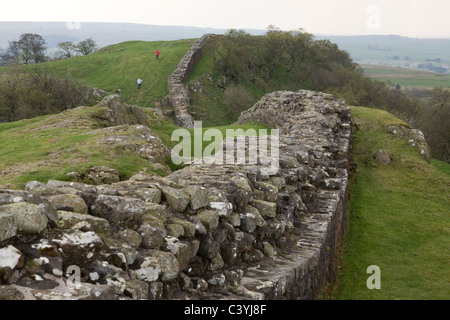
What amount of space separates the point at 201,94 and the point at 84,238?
48249 millimetres

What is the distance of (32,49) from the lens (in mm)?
78500

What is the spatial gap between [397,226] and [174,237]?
10.7 m

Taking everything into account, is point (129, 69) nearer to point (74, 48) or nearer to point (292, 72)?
point (292, 72)

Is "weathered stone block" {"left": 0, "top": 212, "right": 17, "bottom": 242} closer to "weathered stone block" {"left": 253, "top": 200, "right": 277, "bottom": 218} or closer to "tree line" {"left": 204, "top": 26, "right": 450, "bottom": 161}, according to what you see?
"weathered stone block" {"left": 253, "top": 200, "right": 277, "bottom": 218}

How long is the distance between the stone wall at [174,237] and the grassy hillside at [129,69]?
125 ft

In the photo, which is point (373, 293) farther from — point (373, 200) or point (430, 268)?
point (373, 200)

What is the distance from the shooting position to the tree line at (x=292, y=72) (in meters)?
52.4

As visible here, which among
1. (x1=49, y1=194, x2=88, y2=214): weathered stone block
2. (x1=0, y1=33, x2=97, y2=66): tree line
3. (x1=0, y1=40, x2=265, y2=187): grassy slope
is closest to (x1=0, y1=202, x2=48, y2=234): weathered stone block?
(x1=49, y1=194, x2=88, y2=214): weathered stone block

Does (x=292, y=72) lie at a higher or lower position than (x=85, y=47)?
lower

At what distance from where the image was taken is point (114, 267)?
213 inches

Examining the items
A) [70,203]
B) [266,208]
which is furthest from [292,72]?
→ [70,203]

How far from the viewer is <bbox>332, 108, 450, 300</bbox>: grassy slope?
10562mm

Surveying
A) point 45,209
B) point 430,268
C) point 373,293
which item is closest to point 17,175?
point 45,209
